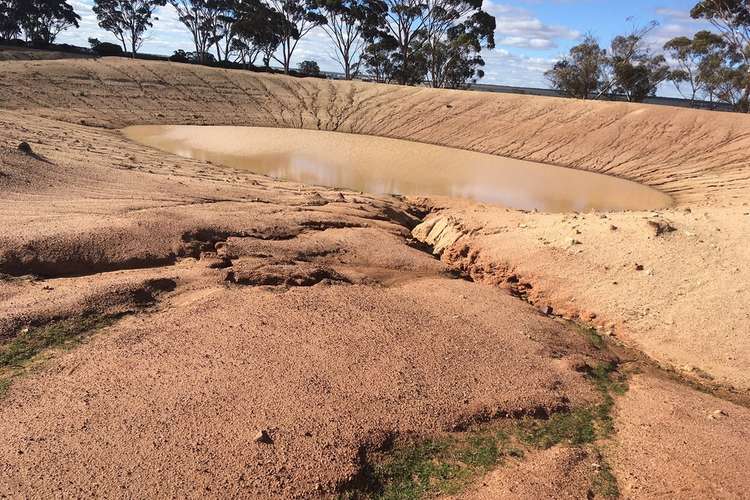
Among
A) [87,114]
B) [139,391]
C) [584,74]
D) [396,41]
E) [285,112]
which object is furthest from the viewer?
[396,41]

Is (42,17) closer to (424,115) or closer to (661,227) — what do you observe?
(424,115)

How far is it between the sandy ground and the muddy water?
4914 millimetres

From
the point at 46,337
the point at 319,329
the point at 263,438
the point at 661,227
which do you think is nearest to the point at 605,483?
the point at 263,438

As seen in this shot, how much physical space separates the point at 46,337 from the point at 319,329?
104 inches

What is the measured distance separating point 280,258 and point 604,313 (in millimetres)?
4563

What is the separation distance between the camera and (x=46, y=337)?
530 centimetres

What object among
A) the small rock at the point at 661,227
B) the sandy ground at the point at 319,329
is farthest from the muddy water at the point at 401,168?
the small rock at the point at 661,227

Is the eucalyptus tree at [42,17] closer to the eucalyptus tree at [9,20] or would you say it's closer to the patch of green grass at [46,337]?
the eucalyptus tree at [9,20]

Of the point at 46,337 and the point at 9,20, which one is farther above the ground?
the point at 9,20

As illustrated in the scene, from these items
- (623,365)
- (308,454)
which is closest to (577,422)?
(623,365)

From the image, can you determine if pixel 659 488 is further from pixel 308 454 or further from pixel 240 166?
pixel 240 166

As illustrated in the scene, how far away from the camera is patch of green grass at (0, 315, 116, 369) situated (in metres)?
4.98

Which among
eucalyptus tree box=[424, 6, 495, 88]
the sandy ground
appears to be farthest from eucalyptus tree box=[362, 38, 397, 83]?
A: the sandy ground

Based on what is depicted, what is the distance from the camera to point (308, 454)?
4.16 m
